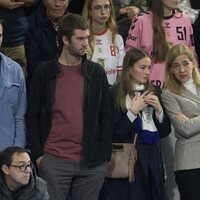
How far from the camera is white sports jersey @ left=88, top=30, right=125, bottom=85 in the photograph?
21.2 ft

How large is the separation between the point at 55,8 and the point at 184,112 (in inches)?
57.4

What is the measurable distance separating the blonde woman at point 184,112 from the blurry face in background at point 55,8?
1059mm

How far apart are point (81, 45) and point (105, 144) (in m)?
0.79

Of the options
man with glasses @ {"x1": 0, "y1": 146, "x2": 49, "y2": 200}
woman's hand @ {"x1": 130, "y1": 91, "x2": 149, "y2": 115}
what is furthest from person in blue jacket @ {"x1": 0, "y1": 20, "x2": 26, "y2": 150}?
woman's hand @ {"x1": 130, "y1": 91, "x2": 149, "y2": 115}

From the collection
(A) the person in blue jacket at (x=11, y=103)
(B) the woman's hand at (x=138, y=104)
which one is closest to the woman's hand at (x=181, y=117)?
(B) the woman's hand at (x=138, y=104)

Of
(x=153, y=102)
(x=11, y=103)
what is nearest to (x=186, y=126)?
(x=153, y=102)

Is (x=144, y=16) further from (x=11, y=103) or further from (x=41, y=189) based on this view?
(x=41, y=189)

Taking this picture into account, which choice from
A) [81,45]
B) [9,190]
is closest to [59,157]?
[9,190]

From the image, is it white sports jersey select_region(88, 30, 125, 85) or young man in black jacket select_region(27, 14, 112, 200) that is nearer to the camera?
young man in black jacket select_region(27, 14, 112, 200)

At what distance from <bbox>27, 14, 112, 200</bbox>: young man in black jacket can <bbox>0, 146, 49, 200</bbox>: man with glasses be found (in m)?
0.22

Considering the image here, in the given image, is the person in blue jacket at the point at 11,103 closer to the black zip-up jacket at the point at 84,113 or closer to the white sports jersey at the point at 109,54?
the black zip-up jacket at the point at 84,113

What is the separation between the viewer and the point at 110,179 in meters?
6.09

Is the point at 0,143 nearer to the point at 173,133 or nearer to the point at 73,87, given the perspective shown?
the point at 73,87

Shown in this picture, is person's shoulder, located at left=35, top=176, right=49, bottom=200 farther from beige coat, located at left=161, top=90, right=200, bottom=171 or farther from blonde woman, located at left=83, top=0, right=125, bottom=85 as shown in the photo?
blonde woman, located at left=83, top=0, right=125, bottom=85
